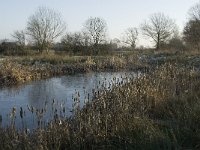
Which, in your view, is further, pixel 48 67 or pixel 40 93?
pixel 48 67

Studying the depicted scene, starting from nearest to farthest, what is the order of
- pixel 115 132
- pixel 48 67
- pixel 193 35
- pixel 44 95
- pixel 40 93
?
pixel 115 132 < pixel 44 95 < pixel 40 93 < pixel 48 67 < pixel 193 35

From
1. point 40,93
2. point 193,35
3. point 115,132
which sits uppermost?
point 193,35

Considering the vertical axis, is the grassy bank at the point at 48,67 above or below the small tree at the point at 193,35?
below

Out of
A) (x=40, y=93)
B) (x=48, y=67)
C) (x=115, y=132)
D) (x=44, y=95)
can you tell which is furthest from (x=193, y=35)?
(x=115, y=132)

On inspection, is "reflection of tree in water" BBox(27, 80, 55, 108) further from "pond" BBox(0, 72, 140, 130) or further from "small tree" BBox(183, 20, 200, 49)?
"small tree" BBox(183, 20, 200, 49)

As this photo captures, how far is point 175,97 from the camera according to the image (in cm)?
930

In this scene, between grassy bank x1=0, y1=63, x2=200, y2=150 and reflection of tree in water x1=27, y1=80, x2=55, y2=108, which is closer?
grassy bank x1=0, y1=63, x2=200, y2=150

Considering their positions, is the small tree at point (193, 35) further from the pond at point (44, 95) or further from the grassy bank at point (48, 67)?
the pond at point (44, 95)

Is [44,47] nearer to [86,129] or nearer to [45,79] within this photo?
[45,79]

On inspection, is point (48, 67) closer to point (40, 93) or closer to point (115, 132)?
point (40, 93)

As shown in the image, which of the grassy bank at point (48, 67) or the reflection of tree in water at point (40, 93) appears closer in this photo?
the reflection of tree in water at point (40, 93)

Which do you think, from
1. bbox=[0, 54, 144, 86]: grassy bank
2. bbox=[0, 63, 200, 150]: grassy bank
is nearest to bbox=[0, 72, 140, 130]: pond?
bbox=[0, 54, 144, 86]: grassy bank


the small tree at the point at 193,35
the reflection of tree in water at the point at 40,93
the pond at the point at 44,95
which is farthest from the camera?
the small tree at the point at 193,35

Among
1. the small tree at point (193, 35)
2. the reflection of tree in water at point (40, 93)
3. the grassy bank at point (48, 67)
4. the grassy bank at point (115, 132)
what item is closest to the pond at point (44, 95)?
the reflection of tree in water at point (40, 93)
